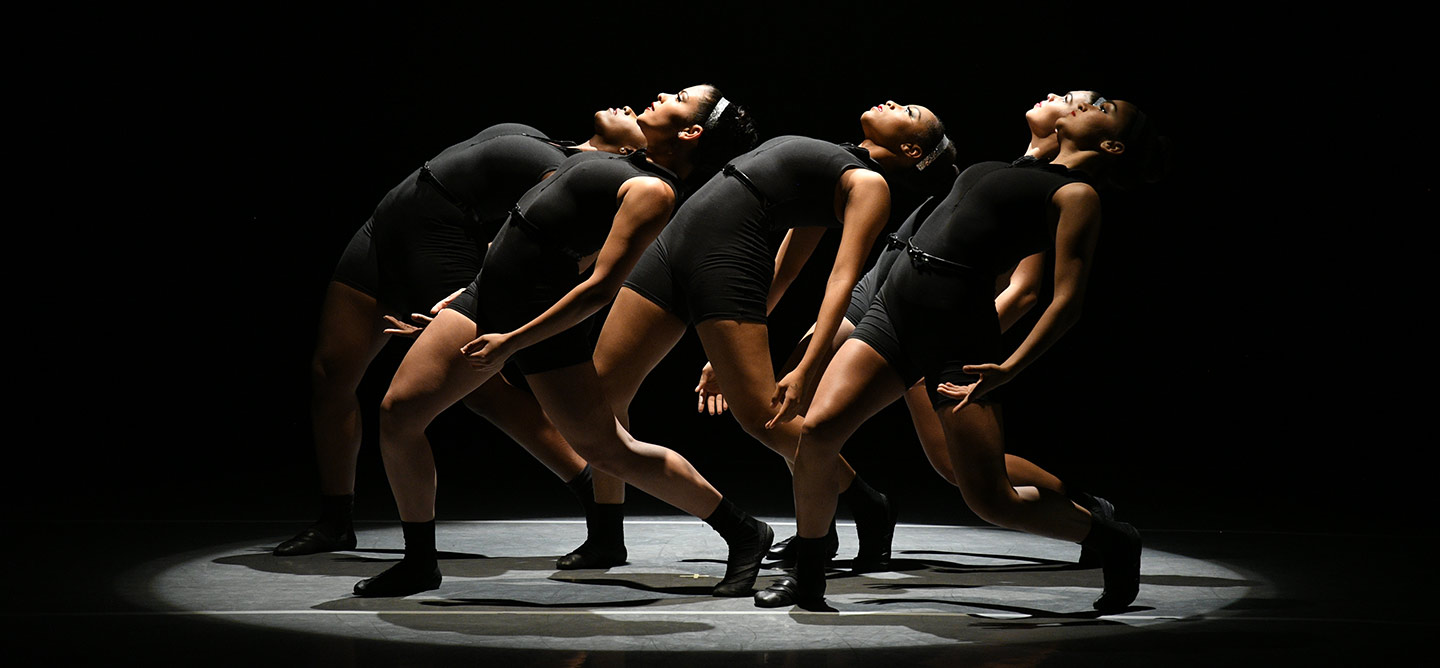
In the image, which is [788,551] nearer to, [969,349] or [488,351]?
[969,349]

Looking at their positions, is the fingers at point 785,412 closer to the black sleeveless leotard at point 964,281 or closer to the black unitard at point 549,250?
the black sleeveless leotard at point 964,281

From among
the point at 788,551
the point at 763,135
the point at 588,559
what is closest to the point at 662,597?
the point at 588,559

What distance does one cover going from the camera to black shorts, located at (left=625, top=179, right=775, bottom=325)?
321 cm

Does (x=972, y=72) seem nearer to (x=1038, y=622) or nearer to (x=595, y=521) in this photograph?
(x=595, y=521)

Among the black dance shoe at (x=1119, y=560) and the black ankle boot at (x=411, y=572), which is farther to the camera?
the black ankle boot at (x=411, y=572)

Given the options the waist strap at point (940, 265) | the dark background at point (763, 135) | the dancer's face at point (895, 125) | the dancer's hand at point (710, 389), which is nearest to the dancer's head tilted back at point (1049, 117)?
the dancer's face at point (895, 125)

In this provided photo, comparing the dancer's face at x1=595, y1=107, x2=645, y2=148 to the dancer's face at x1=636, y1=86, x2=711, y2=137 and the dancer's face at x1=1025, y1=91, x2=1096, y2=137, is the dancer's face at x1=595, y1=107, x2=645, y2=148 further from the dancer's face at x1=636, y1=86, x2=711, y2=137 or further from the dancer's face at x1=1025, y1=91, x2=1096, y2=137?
the dancer's face at x1=1025, y1=91, x2=1096, y2=137

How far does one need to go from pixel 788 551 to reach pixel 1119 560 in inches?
40.4

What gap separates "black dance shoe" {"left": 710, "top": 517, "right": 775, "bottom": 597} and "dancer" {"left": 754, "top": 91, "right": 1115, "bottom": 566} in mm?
354

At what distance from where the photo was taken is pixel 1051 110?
128 inches

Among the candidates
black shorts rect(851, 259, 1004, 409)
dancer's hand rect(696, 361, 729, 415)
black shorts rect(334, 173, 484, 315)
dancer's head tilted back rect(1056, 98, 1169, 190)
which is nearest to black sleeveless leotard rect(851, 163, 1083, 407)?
black shorts rect(851, 259, 1004, 409)

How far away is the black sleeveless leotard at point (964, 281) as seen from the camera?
2918mm

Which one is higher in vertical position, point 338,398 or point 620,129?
point 620,129

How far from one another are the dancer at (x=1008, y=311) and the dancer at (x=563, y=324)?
1.20 ft
